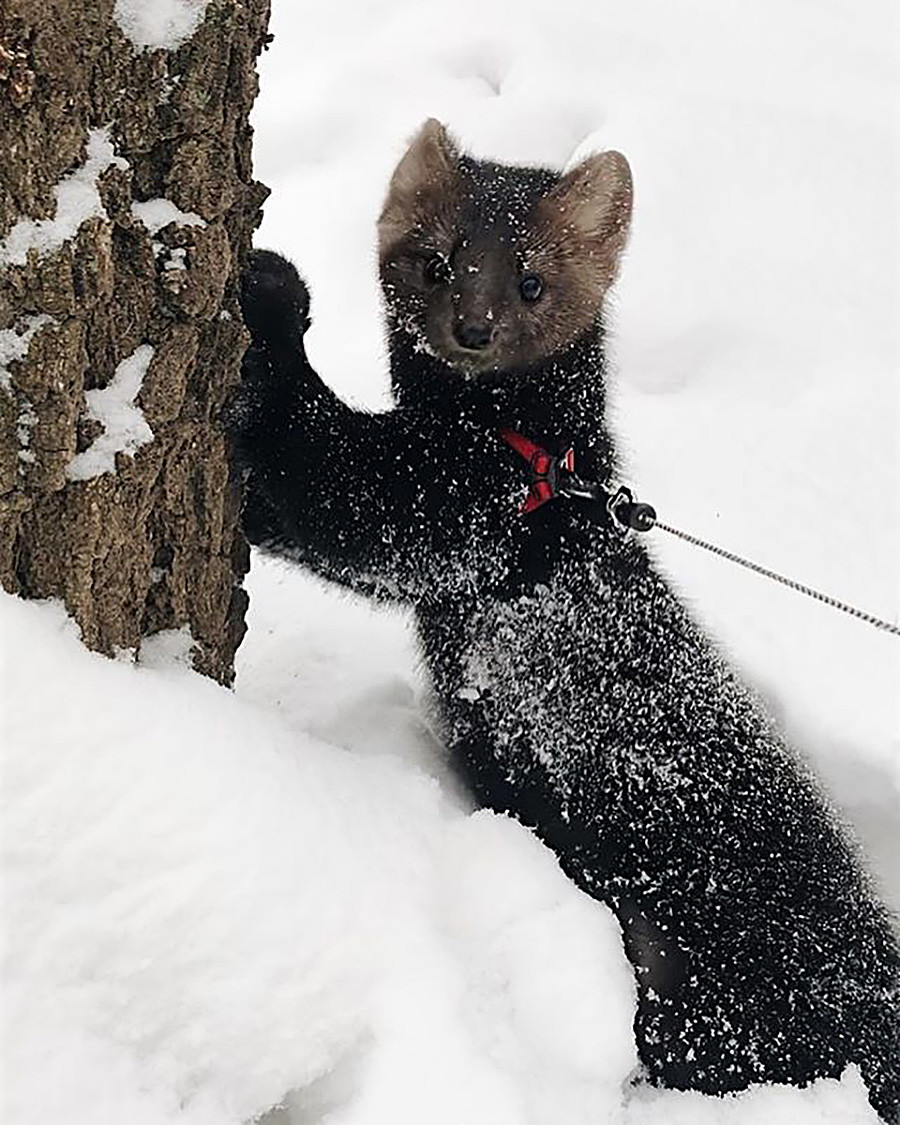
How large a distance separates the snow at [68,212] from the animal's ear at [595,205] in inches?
56.1

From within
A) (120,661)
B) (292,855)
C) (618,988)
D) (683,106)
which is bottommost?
(618,988)

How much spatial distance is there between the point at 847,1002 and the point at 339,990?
1.25 metres

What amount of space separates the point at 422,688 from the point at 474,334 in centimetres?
96

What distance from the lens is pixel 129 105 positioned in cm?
191

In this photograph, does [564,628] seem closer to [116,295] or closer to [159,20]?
[116,295]

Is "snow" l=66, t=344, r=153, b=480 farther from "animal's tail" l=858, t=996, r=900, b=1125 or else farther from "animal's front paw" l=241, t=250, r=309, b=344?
"animal's tail" l=858, t=996, r=900, b=1125

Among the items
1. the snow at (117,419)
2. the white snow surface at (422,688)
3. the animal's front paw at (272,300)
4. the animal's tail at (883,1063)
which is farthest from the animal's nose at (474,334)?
the animal's tail at (883,1063)

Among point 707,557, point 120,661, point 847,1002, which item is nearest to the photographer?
point 120,661

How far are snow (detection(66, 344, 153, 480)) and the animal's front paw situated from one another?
0.59m

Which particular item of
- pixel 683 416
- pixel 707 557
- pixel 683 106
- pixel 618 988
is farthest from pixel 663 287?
pixel 618 988

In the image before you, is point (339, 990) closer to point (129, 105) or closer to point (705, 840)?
point (705, 840)

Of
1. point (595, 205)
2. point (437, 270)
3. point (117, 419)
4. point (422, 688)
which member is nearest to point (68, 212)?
point (117, 419)

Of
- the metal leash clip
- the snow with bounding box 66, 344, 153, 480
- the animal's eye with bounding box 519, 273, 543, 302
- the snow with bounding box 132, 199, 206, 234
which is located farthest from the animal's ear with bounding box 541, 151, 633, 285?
the snow with bounding box 66, 344, 153, 480

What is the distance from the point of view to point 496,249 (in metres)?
2.96
